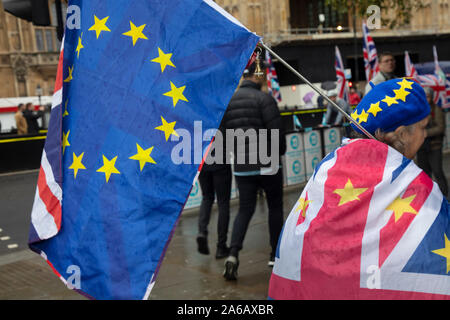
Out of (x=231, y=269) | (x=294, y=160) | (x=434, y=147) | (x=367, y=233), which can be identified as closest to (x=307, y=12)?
(x=294, y=160)

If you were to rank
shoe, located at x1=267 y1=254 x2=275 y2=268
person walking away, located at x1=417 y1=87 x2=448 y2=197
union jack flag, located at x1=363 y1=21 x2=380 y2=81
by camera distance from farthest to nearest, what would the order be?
union jack flag, located at x1=363 y1=21 x2=380 y2=81
person walking away, located at x1=417 y1=87 x2=448 y2=197
shoe, located at x1=267 y1=254 x2=275 y2=268

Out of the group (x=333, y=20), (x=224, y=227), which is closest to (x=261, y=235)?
(x=224, y=227)

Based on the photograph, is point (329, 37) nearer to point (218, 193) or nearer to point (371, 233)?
point (218, 193)

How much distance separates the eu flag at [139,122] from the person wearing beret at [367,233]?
25.6 inches

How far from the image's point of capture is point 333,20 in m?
44.2

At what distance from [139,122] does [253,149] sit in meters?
2.96

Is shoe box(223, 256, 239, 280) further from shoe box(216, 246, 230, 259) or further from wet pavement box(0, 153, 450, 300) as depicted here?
shoe box(216, 246, 230, 259)

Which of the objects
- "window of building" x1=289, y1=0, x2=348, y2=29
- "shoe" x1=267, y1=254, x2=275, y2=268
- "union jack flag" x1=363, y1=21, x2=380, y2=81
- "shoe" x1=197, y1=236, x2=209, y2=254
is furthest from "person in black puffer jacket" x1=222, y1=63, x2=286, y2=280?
"window of building" x1=289, y1=0, x2=348, y2=29

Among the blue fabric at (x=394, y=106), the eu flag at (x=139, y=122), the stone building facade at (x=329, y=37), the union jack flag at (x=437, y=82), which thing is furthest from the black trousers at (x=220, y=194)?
the stone building facade at (x=329, y=37)

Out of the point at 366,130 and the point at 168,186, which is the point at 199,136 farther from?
the point at 366,130

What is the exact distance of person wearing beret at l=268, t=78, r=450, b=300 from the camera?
5.76 ft

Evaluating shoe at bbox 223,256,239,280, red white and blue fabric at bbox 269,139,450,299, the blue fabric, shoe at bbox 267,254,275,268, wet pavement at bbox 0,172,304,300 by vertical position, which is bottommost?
wet pavement at bbox 0,172,304,300

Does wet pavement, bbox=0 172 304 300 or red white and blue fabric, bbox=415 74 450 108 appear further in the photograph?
red white and blue fabric, bbox=415 74 450 108
